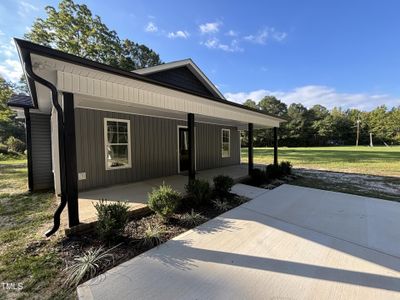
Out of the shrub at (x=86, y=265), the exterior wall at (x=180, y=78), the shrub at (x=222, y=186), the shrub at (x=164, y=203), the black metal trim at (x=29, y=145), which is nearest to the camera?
the shrub at (x=86, y=265)

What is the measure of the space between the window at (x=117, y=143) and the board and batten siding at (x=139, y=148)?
0.13m

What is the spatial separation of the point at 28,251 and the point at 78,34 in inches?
856

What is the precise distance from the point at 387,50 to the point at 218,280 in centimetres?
2816

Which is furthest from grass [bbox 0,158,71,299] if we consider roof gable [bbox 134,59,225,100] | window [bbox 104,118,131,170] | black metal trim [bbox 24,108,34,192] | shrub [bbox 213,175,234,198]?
roof gable [bbox 134,59,225,100]

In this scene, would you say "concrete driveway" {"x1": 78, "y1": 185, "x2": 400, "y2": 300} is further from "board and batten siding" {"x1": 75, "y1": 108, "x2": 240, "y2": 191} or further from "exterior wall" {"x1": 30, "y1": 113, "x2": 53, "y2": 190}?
"exterior wall" {"x1": 30, "y1": 113, "x2": 53, "y2": 190}

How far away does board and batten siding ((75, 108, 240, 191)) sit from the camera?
18.3ft

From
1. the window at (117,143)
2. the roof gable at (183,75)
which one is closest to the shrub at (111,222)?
the window at (117,143)

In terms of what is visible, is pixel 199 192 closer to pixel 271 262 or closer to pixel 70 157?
pixel 271 262

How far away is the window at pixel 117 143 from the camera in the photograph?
19.9 feet

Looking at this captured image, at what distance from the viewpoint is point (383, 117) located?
46656 mm

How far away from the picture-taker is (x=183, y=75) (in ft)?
28.7

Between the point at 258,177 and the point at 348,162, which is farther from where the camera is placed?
the point at 348,162

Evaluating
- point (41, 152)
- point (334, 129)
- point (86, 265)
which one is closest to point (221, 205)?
point (86, 265)

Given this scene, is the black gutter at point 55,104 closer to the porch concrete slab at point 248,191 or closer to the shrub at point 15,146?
the porch concrete slab at point 248,191
